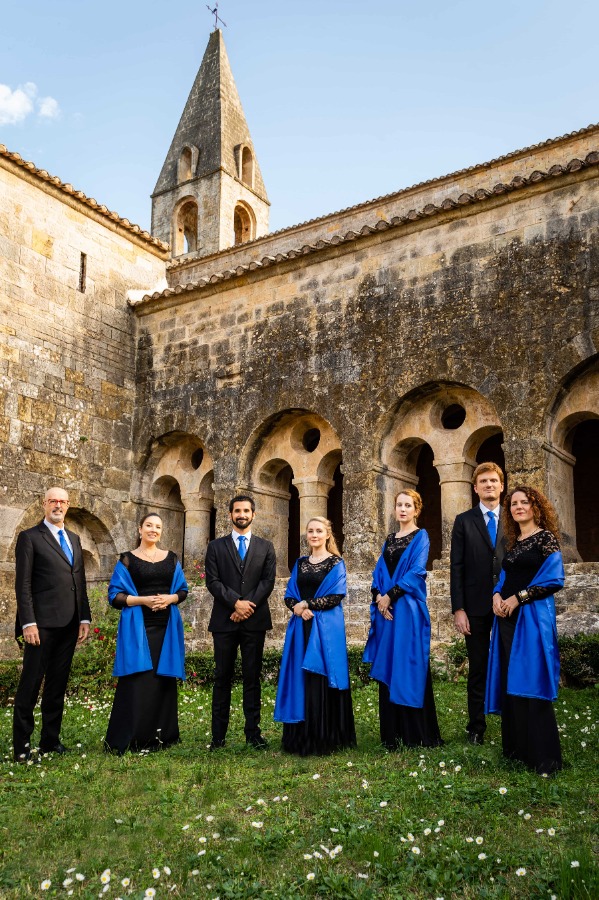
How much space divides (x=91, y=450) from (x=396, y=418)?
498 cm

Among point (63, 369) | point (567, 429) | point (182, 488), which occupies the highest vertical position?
point (63, 369)

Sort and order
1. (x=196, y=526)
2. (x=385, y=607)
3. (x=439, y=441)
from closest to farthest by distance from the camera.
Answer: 1. (x=385, y=607)
2. (x=439, y=441)
3. (x=196, y=526)

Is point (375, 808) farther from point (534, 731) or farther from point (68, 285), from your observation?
point (68, 285)

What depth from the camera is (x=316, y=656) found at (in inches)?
229

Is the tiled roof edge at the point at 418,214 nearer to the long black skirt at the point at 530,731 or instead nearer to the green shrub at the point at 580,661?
the green shrub at the point at 580,661

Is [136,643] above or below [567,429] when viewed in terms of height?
below

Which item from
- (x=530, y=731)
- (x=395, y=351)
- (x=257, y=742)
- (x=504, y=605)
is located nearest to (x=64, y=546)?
(x=257, y=742)

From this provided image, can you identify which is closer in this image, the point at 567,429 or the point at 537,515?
the point at 537,515

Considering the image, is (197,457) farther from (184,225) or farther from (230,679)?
(184,225)

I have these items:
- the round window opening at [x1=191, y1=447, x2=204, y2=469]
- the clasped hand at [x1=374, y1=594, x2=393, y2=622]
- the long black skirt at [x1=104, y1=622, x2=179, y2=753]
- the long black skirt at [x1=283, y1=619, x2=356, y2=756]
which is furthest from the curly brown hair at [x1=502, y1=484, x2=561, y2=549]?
the round window opening at [x1=191, y1=447, x2=204, y2=469]

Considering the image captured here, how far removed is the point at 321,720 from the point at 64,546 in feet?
7.70

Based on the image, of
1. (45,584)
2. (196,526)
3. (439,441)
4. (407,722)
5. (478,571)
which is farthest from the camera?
(196,526)

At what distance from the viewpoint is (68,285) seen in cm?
1355

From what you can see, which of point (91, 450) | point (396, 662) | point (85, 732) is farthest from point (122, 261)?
point (396, 662)
